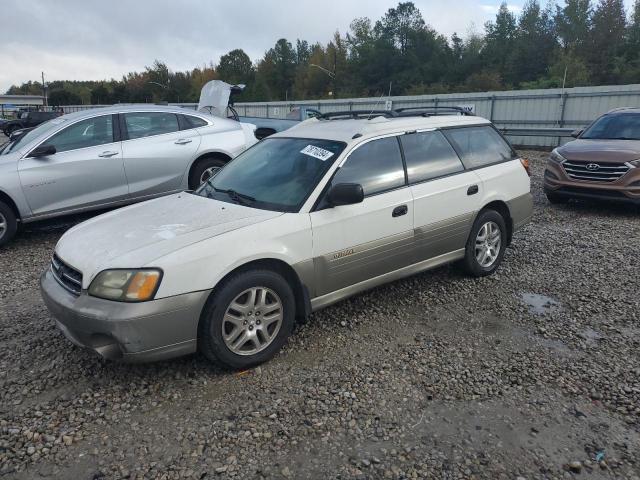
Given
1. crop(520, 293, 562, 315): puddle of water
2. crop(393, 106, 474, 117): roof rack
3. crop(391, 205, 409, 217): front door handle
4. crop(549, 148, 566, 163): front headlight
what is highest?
crop(393, 106, 474, 117): roof rack

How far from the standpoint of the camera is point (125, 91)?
8969 centimetres

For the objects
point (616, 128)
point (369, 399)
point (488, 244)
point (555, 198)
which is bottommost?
point (555, 198)

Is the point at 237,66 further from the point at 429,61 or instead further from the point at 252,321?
the point at 252,321

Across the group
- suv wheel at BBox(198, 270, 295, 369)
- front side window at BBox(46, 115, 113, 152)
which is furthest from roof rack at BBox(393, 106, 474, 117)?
front side window at BBox(46, 115, 113, 152)

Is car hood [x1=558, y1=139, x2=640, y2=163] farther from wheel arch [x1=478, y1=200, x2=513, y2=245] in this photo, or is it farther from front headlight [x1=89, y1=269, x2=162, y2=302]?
front headlight [x1=89, y1=269, x2=162, y2=302]

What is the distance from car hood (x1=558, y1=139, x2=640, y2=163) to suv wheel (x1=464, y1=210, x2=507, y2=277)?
3658mm

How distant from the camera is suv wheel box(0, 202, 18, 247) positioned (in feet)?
21.0

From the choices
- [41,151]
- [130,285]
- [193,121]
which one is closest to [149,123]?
[193,121]

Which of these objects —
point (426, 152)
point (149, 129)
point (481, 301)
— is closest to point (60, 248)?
point (426, 152)

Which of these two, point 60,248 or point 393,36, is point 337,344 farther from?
point 393,36

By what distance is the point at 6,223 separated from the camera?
641cm

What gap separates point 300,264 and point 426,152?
1.80 metres

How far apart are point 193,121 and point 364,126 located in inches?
169

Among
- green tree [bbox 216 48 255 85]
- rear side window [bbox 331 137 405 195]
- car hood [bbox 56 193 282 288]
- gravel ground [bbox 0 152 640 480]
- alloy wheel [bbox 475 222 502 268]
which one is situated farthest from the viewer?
green tree [bbox 216 48 255 85]
